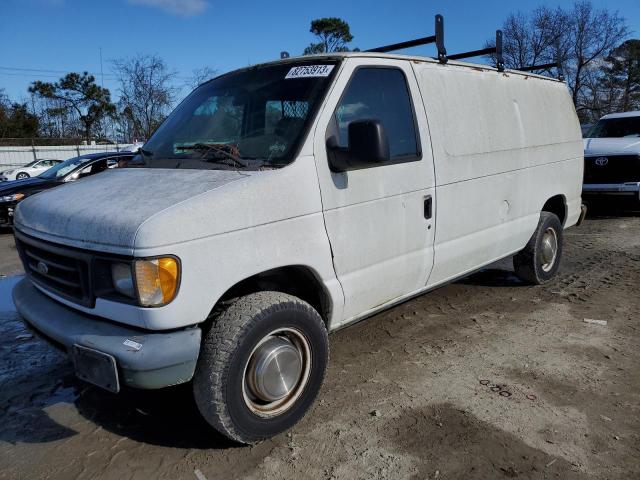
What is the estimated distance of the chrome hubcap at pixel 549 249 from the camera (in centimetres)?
554

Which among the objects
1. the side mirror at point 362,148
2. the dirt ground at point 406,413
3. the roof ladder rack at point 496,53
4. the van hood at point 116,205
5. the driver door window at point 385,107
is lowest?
the dirt ground at point 406,413

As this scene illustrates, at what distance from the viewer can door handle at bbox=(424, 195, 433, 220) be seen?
12.3 ft

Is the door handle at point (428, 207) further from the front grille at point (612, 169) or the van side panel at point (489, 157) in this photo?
the front grille at point (612, 169)

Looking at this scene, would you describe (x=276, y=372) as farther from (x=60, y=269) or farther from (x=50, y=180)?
(x=50, y=180)

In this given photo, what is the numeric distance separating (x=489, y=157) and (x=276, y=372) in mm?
2642

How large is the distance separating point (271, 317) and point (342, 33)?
3844 centimetres

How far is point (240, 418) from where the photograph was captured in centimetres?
276

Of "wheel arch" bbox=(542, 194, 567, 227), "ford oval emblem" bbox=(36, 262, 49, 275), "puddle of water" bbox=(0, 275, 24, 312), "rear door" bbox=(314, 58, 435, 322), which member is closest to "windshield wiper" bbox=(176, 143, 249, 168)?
"rear door" bbox=(314, 58, 435, 322)

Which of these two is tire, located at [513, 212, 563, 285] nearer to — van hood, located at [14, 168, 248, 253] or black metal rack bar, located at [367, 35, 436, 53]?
black metal rack bar, located at [367, 35, 436, 53]

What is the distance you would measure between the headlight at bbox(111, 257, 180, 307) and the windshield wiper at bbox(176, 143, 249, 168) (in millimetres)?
813

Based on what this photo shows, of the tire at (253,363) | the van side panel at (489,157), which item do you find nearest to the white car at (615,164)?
the van side panel at (489,157)

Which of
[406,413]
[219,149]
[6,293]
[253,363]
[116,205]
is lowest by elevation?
[406,413]

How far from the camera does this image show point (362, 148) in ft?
9.85

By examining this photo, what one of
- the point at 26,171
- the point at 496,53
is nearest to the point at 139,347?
the point at 496,53
